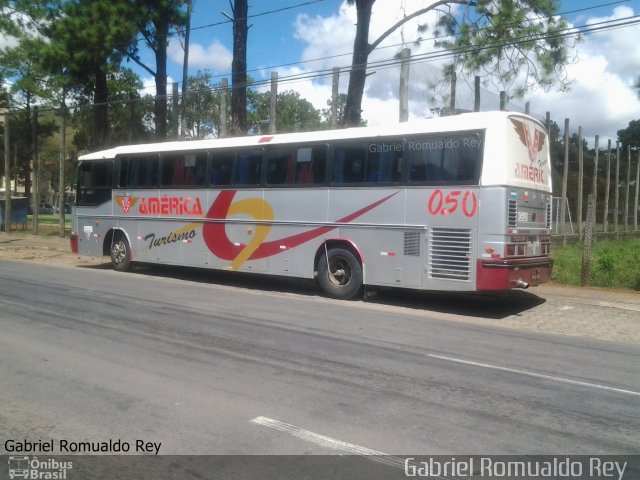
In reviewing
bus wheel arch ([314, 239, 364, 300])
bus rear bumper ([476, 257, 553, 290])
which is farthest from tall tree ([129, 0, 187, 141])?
bus rear bumper ([476, 257, 553, 290])

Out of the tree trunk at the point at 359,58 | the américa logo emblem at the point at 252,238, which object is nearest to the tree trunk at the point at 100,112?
the tree trunk at the point at 359,58

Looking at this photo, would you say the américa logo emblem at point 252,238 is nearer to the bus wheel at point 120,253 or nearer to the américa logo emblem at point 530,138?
the bus wheel at point 120,253

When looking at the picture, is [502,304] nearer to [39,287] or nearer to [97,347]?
[97,347]

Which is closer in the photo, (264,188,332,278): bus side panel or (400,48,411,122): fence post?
(264,188,332,278): bus side panel

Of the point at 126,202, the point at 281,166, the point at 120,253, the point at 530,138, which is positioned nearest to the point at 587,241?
the point at 530,138

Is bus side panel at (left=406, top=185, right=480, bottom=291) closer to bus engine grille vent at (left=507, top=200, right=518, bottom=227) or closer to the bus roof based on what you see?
bus engine grille vent at (left=507, top=200, right=518, bottom=227)

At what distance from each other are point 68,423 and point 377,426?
261cm

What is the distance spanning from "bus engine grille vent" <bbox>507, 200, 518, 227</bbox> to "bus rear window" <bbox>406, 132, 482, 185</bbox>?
0.75 metres

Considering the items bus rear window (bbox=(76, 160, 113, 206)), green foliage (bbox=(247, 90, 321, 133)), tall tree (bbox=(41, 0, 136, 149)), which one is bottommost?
bus rear window (bbox=(76, 160, 113, 206))

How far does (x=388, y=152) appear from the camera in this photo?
12.5 m

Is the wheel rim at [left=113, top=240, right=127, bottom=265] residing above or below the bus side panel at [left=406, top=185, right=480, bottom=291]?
below

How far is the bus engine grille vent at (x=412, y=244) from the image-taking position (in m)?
12.0

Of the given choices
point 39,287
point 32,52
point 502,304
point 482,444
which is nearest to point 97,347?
point 482,444

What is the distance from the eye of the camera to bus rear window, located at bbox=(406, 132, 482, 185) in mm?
11281
